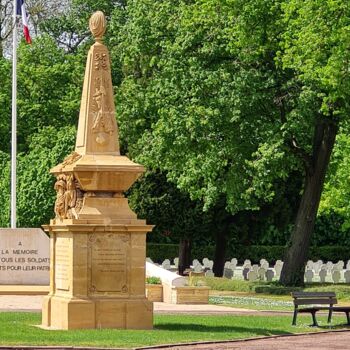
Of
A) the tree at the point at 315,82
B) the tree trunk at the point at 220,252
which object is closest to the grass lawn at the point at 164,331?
the tree at the point at 315,82

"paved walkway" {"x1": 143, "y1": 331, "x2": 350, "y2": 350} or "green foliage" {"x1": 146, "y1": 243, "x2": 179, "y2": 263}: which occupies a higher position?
"green foliage" {"x1": 146, "y1": 243, "x2": 179, "y2": 263}

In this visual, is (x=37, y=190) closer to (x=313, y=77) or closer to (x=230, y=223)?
(x=230, y=223)

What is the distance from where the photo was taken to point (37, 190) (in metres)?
58.8

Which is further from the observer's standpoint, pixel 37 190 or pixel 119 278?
pixel 37 190

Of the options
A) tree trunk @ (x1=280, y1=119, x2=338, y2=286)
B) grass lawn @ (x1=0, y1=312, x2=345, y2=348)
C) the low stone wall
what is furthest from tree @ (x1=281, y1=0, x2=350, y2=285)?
grass lawn @ (x1=0, y1=312, x2=345, y2=348)

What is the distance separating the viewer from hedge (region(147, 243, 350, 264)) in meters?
72.9

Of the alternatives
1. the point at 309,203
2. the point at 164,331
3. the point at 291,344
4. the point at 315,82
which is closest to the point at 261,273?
the point at 309,203

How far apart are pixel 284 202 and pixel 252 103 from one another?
17.0 metres

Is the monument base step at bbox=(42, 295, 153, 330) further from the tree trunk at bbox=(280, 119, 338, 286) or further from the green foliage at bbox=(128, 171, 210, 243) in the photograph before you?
the green foliage at bbox=(128, 171, 210, 243)

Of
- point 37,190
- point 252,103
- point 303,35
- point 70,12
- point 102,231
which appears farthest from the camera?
point 70,12

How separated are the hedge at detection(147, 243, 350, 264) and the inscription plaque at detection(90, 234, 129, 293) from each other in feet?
153

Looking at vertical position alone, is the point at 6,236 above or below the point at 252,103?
below

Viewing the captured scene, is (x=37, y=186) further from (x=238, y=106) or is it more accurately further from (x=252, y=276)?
(x=238, y=106)

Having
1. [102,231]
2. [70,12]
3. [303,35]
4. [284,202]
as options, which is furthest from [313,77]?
[70,12]
